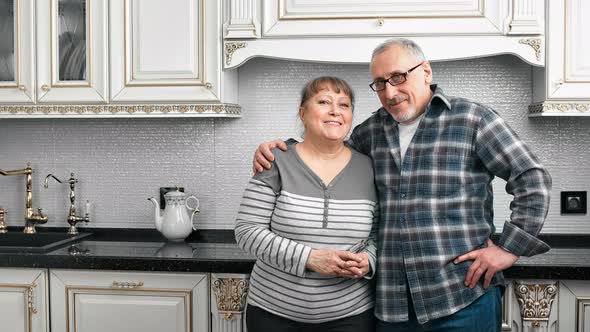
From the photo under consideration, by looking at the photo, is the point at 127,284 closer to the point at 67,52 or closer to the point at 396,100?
the point at 67,52

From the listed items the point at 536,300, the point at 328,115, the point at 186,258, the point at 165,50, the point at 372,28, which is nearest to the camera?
the point at 328,115

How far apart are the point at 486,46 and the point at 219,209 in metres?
1.24

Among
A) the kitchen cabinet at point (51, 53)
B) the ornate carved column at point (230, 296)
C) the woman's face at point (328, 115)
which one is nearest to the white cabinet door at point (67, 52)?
the kitchen cabinet at point (51, 53)

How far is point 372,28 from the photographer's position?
2424 mm

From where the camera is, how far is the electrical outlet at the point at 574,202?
2.71m

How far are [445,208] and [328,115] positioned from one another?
0.39 m

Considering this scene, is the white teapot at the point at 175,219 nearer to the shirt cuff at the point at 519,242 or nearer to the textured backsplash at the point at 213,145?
the textured backsplash at the point at 213,145

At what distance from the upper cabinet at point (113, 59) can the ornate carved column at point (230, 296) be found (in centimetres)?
63

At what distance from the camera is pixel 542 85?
2.49m

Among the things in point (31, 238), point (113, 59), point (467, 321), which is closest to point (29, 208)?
point (31, 238)

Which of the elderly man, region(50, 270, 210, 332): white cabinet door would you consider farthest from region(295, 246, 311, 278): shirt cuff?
region(50, 270, 210, 332): white cabinet door

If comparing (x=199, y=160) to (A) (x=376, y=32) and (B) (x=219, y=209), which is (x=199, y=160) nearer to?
(B) (x=219, y=209)

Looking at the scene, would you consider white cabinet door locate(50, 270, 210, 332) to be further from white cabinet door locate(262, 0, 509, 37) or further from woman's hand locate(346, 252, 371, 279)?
white cabinet door locate(262, 0, 509, 37)

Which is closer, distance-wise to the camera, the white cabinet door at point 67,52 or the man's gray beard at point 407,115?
the man's gray beard at point 407,115
